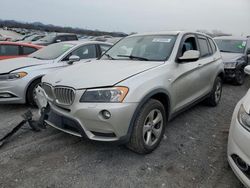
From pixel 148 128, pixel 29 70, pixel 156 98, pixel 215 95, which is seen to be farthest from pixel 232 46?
pixel 29 70

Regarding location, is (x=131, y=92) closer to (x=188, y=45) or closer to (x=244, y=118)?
(x=244, y=118)

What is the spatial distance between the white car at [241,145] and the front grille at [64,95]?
1.82m

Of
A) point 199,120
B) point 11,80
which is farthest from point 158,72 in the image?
point 11,80

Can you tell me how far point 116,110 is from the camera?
2.65 metres

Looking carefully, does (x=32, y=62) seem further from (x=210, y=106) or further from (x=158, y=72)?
(x=210, y=106)

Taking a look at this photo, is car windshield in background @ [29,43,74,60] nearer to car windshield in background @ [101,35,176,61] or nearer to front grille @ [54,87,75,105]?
car windshield in background @ [101,35,176,61]

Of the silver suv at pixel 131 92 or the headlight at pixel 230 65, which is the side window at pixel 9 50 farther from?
the headlight at pixel 230 65

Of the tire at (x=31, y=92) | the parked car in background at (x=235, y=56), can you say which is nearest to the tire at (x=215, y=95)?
the parked car in background at (x=235, y=56)

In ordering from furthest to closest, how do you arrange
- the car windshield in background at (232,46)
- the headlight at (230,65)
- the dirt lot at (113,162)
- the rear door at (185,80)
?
the car windshield in background at (232,46) → the headlight at (230,65) → the rear door at (185,80) → the dirt lot at (113,162)

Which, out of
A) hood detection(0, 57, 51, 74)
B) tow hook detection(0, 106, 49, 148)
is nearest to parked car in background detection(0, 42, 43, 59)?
hood detection(0, 57, 51, 74)

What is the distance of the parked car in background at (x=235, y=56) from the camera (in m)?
7.70

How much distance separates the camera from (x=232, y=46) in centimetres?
893

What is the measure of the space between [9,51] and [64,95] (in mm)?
5353

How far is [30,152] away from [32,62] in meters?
2.53
